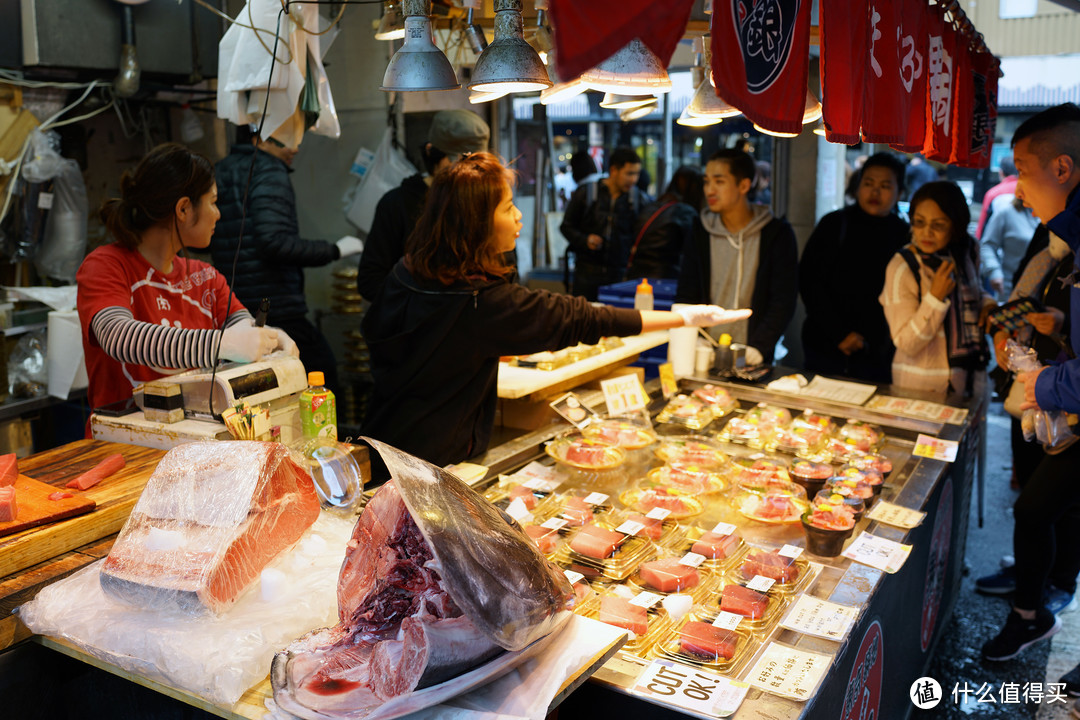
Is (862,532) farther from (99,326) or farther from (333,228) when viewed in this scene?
(333,228)

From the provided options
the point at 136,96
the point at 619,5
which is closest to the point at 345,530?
the point at 619,5

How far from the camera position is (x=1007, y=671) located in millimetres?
3793

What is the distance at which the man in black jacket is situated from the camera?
15.4 ft

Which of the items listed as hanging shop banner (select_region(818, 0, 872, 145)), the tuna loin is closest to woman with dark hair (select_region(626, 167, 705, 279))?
hanging shop banner (select_region(818, 0, 872, 145))

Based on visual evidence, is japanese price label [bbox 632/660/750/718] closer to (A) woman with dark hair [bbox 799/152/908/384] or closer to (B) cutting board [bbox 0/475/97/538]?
(B) cutting board [bbox 0/475/97/538]

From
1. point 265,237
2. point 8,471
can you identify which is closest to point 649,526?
point 8,471

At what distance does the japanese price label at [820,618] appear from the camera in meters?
2.00

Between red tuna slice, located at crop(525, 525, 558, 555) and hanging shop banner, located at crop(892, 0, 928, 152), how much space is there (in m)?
2.11

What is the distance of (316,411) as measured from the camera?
8.85 feet

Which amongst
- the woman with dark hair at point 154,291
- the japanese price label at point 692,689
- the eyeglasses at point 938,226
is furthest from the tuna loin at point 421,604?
the eyeglasses at point 938,226

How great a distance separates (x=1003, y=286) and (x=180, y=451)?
7.82 m

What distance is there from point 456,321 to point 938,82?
2518 mm

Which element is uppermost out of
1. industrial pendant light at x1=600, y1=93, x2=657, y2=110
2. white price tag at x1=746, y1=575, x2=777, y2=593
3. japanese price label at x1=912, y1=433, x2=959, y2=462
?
industrial pendant light at x1=600, y1=93, x2=657, y2=110

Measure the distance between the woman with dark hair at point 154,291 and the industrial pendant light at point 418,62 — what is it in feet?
3.00
